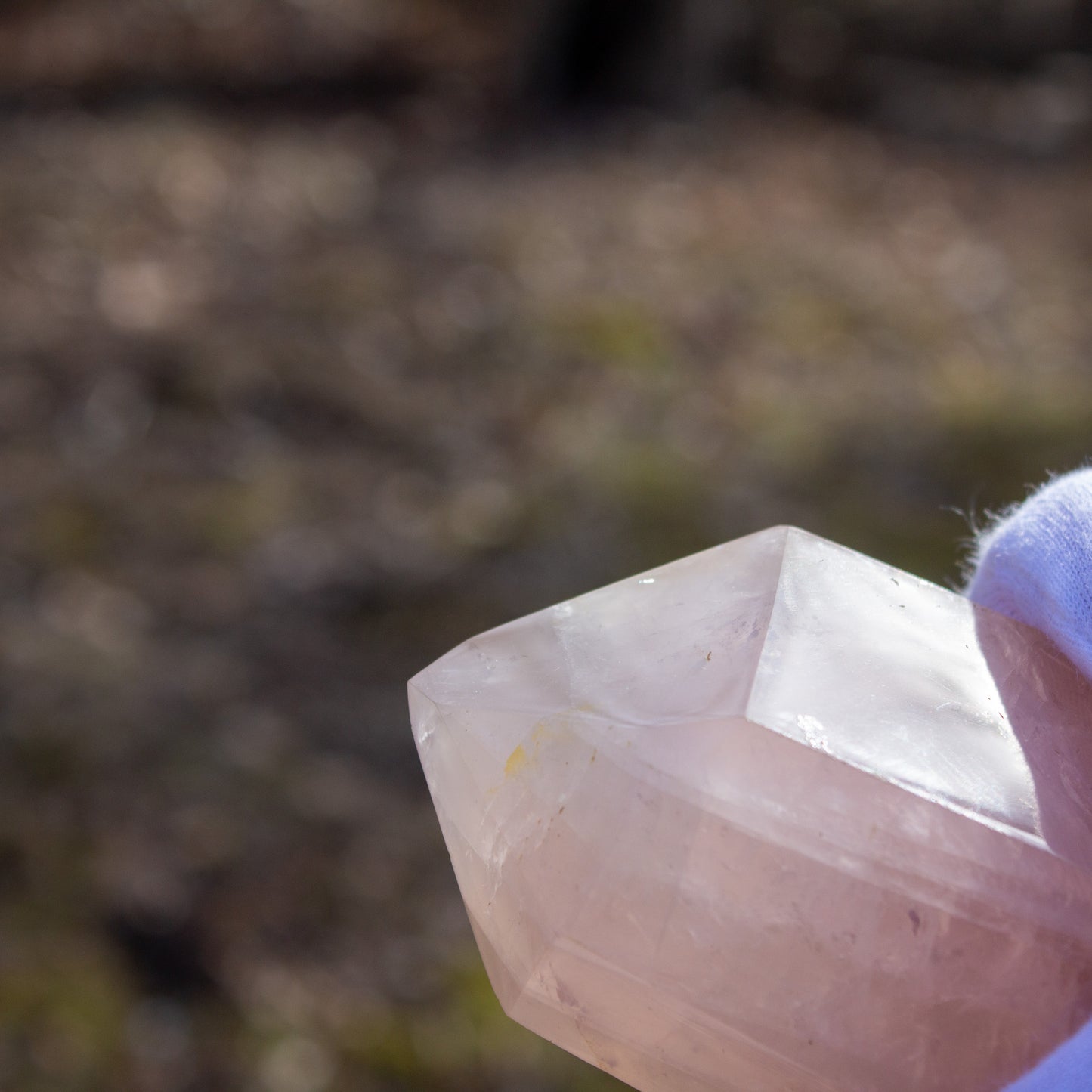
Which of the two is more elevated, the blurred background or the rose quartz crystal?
the rose quartz crystal

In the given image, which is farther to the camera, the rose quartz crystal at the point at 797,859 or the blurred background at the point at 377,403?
the blurred background at the point at 377,403

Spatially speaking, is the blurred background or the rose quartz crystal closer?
the rose quartz crystal

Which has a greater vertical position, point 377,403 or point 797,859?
point 797,859

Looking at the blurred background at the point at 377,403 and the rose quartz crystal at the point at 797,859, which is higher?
the rose quartz crystal at the point at 797,859

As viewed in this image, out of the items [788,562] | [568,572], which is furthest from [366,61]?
[788,562]
